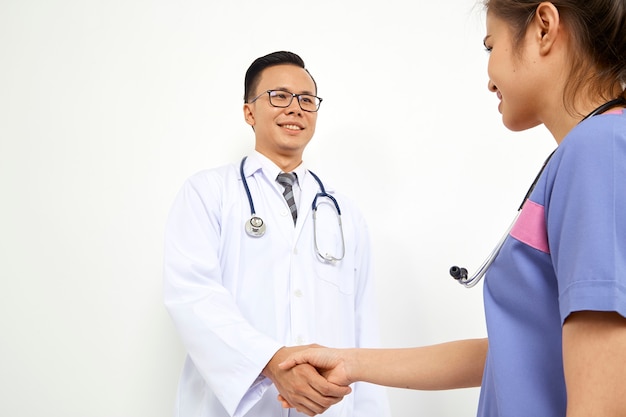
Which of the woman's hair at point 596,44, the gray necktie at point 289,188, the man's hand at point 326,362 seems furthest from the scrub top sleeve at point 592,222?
the gray necktie at point 289,188

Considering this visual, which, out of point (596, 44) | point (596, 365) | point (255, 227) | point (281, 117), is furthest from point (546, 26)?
point (281, 117)

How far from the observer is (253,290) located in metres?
1.61

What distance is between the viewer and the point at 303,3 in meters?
2.31

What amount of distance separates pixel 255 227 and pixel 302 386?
0.50m

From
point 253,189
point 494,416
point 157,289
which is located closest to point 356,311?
point 253,189

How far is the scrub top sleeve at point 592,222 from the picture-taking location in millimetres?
598

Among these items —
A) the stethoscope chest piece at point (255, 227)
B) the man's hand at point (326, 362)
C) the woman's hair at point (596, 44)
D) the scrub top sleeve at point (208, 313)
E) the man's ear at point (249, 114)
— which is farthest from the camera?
the man's ear at point (249, 114)

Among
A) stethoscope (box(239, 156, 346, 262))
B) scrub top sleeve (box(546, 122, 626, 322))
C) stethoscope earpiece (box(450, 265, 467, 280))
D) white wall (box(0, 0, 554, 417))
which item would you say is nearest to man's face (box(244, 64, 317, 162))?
stethoscope (box(239, 156, 346, 262))

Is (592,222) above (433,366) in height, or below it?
above

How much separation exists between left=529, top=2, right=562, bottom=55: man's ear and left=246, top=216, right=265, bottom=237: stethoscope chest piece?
3.21 ft

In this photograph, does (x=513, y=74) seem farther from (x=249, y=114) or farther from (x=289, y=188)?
(x=249, y=114)

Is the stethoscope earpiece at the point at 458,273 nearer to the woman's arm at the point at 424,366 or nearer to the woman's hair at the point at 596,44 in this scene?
the woman's arm at the point at 424,366

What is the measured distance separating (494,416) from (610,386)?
287 mm

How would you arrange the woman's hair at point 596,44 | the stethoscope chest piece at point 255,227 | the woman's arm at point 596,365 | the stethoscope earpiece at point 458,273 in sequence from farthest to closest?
the stethoscope chest piece at point 255,227 → the stethoscope earpiece at point 458,273 → the woman's hair at point 596,44 → the woman's arm at point 596,365
